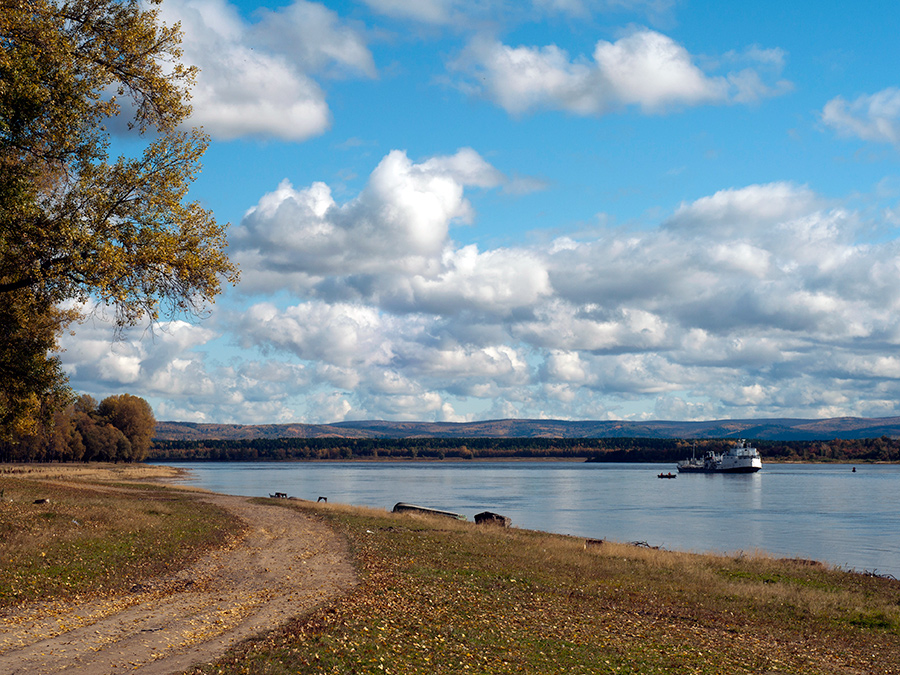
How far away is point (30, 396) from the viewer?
105ft

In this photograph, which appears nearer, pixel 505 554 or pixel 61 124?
pixel 61 124

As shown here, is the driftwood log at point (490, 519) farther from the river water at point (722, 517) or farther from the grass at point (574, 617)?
the grass at point (574, 617)

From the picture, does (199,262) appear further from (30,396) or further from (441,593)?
(30,396)

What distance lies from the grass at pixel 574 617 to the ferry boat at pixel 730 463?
152 meters

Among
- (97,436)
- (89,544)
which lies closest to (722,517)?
(89,544)

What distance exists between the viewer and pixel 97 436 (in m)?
146

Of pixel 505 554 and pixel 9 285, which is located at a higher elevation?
pixel 9 285

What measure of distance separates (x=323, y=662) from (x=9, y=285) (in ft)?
37.0

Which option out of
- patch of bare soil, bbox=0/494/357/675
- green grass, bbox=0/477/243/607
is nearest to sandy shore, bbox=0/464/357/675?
patch of bare soil, bbox=0/494/357/675

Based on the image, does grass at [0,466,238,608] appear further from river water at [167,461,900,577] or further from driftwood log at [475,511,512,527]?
river water at [167,461,900,577]

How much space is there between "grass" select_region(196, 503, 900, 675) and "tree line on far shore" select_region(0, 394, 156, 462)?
116m

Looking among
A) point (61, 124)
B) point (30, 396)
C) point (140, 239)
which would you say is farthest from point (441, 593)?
point (30, 396)

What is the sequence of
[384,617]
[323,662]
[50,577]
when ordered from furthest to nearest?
[50,577], [384,617], [323,662]

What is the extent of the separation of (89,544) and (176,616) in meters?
9.59
